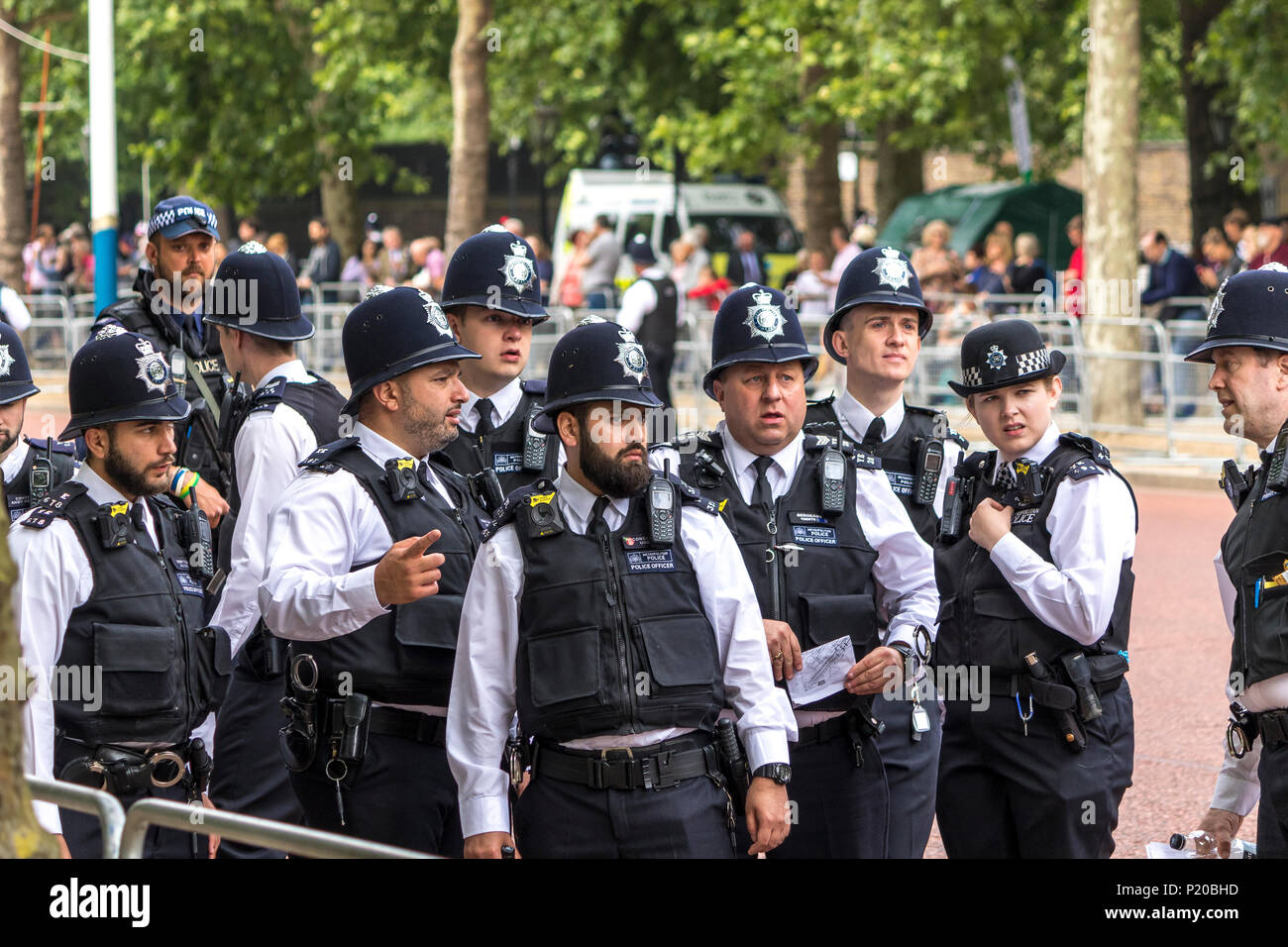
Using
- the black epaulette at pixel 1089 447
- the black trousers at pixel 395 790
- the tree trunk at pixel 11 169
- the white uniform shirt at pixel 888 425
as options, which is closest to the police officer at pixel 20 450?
the black trousers at pixel 395 790

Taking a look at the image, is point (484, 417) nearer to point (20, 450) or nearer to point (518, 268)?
point (518, 268)

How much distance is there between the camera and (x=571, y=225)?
97.3ft

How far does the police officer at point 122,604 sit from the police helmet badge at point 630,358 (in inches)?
60.0

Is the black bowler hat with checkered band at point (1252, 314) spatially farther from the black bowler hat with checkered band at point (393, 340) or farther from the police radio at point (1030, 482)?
the black bowler hat with checkered band at point (393, 340)

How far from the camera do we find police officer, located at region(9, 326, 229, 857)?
185 inches

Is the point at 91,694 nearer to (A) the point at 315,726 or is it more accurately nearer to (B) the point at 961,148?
(A) the point at 315,726

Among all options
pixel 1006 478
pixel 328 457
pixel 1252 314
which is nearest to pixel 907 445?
pixel 1006 478

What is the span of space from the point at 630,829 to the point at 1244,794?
6.28 feet

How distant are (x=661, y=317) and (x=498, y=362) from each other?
11354 millimetres

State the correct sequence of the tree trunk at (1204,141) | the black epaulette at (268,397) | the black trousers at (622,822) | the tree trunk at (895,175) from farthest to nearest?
the tree trunk at (895,175), the tree trunk at (1204,141), the black epaulette at (268,397), the black trousers at (622,822)

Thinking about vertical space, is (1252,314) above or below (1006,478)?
above

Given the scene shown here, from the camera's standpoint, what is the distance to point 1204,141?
2436cm

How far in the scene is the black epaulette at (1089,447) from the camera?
5.15m

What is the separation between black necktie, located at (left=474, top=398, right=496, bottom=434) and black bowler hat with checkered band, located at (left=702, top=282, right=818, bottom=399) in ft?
3.61
